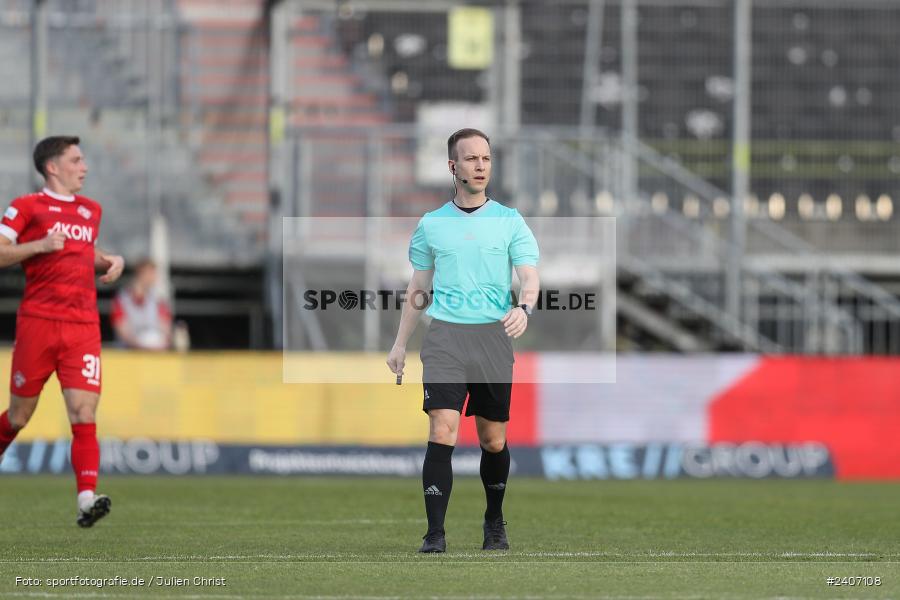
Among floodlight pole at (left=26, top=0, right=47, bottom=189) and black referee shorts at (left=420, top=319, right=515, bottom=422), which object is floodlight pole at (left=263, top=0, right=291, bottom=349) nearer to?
floodlight pole at (left=26, top=0, right=47, bottom=189)

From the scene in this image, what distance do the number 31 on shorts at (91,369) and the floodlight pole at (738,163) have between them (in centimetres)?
1160

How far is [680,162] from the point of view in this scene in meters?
24.1

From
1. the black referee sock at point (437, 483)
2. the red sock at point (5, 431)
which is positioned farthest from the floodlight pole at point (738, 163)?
the black referee sock at point (437, 483)

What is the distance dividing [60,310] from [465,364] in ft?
8.93

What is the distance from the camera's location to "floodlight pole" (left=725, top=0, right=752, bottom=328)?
68.0ft

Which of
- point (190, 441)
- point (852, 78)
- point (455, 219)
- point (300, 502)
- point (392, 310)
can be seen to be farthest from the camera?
point (852, 78)

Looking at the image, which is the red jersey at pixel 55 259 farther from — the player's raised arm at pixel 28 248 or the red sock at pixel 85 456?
the red sock at pixel 85 456

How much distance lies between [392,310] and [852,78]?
669cm

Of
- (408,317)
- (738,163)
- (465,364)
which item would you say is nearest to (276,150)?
(738,163)

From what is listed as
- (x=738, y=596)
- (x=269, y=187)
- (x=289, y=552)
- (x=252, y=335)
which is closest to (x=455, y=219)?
(x=289, y=552)

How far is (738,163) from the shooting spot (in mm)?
21203

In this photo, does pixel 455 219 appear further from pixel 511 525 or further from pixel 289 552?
pixel 511 525

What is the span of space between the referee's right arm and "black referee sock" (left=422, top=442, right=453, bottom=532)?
43cm

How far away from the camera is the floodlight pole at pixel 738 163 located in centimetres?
2073
